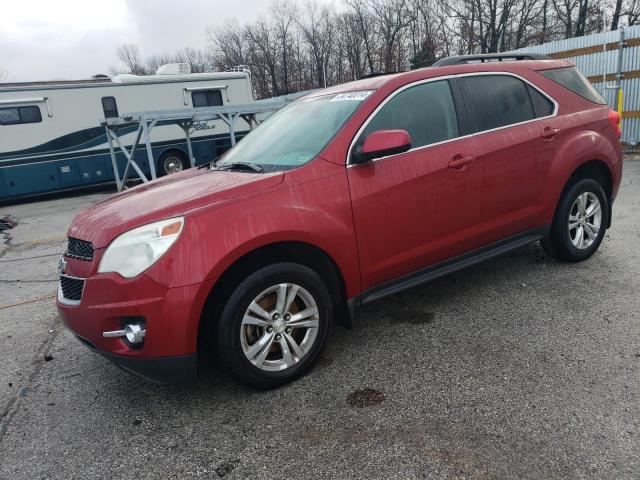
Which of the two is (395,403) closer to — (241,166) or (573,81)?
(241,166)

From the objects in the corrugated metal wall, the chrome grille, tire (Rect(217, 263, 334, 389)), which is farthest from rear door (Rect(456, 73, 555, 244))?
the corrugated metal wall

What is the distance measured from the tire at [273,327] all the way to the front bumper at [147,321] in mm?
193

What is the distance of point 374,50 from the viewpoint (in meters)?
46.1

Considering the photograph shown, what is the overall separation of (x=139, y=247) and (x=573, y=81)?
3.95m

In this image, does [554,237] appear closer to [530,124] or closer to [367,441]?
[530,124]

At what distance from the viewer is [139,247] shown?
2.49m

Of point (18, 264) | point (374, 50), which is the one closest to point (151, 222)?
point (18, 264)

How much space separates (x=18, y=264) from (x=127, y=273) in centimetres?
519

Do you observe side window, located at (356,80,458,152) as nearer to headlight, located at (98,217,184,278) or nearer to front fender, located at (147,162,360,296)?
front fender, located at (147,162,360,296)

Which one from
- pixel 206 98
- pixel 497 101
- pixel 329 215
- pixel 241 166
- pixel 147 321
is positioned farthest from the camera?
pixel 206 98

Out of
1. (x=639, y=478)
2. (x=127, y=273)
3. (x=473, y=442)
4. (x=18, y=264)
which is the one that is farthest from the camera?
(x=18, y=264)

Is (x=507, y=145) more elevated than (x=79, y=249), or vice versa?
(x=507, y=145)

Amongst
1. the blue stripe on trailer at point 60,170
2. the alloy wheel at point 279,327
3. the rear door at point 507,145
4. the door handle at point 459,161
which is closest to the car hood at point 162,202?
the alloy wheel at point 279,327

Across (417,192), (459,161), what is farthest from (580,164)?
(417,192)
